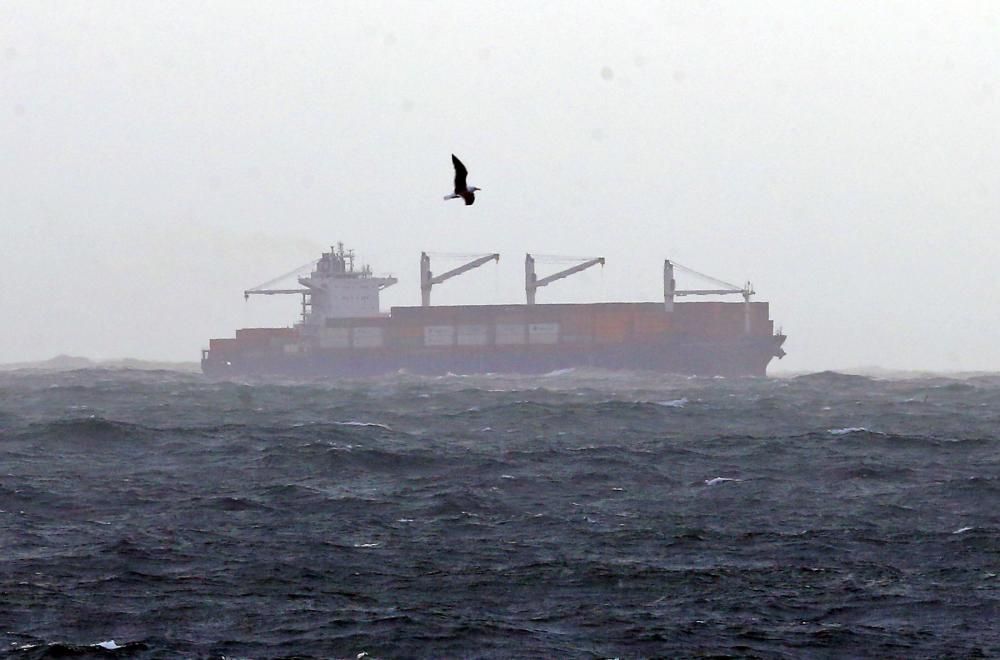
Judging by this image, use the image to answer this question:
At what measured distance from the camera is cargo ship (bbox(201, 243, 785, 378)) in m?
123

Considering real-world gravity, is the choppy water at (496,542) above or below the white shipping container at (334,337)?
below

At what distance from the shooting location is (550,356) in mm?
125312

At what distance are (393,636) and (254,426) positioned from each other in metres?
27.3

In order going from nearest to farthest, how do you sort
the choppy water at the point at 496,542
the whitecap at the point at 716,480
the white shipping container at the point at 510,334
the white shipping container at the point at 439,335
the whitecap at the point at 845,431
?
1. the choppy water at the point at 496,542
2. the whitecap at the point at 716,480
3. the whitecap at the point at 845,431
4. the white shipping container at the point at 439,335
5. the white shipping container at the point at 510,334

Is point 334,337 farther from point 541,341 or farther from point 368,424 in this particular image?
point 368,424

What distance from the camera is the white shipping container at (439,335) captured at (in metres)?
126

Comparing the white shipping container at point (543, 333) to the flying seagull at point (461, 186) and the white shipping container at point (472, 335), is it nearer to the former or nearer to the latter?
the white shipping container at point (472, 335)

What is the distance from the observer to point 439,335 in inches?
4980

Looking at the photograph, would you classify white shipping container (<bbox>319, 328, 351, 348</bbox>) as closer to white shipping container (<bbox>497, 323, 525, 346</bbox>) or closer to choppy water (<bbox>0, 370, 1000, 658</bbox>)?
white shipping container (<bbox>497, 323, 525, 346</bbox>)

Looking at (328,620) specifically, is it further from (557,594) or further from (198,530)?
(198,530)

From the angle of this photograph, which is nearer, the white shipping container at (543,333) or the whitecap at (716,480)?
the whitecap at (716,480)

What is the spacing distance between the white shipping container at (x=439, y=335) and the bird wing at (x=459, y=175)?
369 feet

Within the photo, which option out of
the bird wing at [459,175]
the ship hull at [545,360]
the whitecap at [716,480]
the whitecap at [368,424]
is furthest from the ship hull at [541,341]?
the bird wing at [459,175]

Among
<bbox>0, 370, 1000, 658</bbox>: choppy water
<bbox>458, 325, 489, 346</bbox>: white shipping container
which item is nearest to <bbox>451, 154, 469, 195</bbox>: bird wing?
<bbox>0, 370, 1000, 658</bbox>: choppy water
